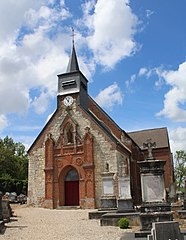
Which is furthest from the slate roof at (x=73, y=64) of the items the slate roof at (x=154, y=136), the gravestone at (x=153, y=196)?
the gravestone at (x=153, y=196)

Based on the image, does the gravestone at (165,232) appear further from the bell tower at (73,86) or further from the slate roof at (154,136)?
the slate roof at (154,136)

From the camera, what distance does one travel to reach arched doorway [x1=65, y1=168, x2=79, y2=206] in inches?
1083

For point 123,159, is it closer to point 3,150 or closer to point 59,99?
point 59,99

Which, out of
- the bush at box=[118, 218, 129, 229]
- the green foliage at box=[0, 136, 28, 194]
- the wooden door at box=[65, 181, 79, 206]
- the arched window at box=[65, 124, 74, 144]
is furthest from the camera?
the green foliage at box=[0, 136, 28, 194]

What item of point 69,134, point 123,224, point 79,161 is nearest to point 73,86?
point 69,134

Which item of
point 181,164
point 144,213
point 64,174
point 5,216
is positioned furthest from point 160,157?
point 144,213

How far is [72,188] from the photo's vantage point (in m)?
27.7

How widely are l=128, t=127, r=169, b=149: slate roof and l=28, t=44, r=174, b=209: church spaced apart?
10.4 meters

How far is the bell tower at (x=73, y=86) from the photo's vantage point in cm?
2945

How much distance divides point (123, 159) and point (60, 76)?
10388 millimetres

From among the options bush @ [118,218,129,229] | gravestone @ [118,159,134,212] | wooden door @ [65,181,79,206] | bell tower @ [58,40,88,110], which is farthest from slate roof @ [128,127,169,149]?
bush @ [118,218,129,229]

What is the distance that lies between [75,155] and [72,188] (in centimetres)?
301

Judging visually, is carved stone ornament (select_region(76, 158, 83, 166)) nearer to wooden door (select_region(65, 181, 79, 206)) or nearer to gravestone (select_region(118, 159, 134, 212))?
wooden door (select_region(65, 181, 79, 206))

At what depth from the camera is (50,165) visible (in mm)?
28125
